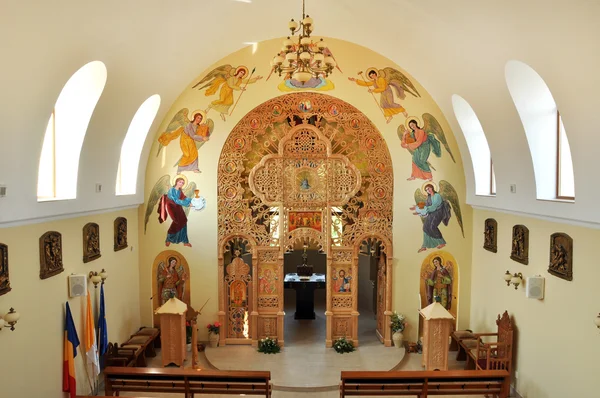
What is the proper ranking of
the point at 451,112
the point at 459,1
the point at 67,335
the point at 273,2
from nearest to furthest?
1. the point at 459,1
2. the point at 67,335
3. the point at 273,2
4. the point at 451,112

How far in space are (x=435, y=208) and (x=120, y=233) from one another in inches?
346

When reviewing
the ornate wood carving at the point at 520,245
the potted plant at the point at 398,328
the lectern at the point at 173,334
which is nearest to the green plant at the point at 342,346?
the potted plant at the point at 398,328

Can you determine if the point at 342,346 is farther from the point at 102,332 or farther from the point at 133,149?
the point at 133,149

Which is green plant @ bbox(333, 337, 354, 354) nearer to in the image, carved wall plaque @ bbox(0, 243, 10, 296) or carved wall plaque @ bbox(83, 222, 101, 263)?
carved wall plaque @ bbox(83, 222, 101, 263)

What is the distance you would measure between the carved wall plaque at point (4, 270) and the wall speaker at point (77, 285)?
81.3 inches

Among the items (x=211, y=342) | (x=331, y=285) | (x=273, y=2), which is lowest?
(x=211, y=342)

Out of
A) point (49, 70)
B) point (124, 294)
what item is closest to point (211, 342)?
point (124, 294)

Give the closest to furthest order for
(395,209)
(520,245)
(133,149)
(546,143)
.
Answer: (546,143)
(520,245)
(133,149)
(395,209)

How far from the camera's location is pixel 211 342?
14.0 metres

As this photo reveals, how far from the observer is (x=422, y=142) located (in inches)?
541

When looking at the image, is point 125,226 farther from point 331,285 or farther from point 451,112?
point 451,112

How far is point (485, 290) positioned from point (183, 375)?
815 cm

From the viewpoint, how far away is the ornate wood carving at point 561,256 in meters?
8.89

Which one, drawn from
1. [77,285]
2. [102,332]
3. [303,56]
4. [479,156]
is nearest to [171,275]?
[102,332]
